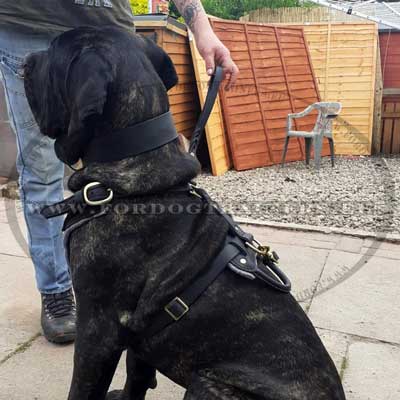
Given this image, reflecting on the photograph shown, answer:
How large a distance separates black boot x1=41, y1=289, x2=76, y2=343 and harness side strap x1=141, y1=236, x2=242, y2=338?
937mm

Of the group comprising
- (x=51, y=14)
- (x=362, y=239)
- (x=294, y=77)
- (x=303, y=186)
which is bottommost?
(x=303, y=186)

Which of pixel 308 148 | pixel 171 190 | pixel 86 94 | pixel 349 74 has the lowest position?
pixel 308 148

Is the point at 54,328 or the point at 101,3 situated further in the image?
the point at 54,328

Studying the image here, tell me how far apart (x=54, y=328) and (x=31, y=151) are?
816mm

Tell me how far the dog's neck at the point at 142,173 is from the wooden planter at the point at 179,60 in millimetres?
4874

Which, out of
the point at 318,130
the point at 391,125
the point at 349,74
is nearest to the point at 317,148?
the point at 318,130

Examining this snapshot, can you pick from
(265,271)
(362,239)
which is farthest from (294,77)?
(265,271)

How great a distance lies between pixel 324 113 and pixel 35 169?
6.00 m

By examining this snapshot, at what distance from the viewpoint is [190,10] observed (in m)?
2.07

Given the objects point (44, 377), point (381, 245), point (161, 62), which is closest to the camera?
point (161, 62)

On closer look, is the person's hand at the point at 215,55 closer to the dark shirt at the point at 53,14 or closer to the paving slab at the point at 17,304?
the dark shirt at the point at 53,14

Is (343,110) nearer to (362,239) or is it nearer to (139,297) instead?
(362,239)

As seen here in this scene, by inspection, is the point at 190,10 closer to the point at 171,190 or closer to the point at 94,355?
the point at 171,190

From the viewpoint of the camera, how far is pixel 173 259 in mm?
1382
